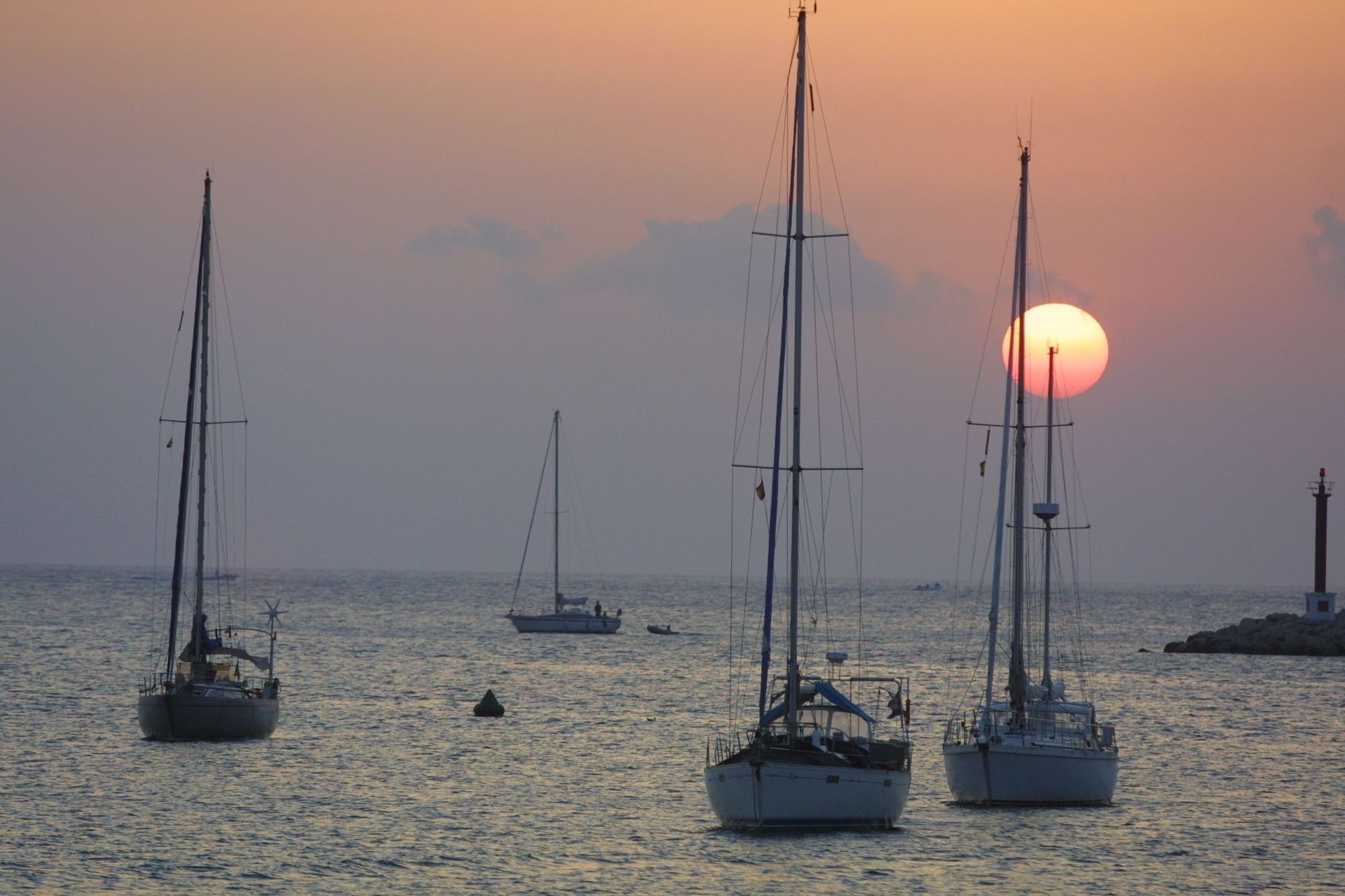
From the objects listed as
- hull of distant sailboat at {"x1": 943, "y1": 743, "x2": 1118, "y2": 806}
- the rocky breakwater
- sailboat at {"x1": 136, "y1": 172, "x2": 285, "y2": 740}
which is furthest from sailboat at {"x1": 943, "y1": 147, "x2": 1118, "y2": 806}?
the rocky breakwater

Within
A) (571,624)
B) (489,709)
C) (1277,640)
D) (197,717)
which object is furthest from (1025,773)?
(571,624)

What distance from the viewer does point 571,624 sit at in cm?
13700

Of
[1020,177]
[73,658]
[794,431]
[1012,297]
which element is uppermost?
[1020,177]

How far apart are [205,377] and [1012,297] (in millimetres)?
26223

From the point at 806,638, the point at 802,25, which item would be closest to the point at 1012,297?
the point at 802,25

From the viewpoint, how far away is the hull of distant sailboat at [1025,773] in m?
40.7

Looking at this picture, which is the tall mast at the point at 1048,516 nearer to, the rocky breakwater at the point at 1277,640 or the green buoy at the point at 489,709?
the green buoy at the point at 489,709

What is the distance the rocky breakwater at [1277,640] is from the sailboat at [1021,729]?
79645mm

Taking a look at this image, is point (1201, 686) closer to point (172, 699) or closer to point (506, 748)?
point (506, 748)

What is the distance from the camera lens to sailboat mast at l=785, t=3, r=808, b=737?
35.8 metres

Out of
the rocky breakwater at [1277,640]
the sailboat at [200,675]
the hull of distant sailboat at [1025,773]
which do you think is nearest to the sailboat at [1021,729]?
the hull of distant sailboat at [1025,773]

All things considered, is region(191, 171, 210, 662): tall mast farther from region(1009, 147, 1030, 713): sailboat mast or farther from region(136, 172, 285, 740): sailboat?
region(1009, 147, 1030, 713): sailboat mast

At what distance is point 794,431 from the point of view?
3681 cm

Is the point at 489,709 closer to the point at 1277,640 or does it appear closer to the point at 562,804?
the point at 562,804
